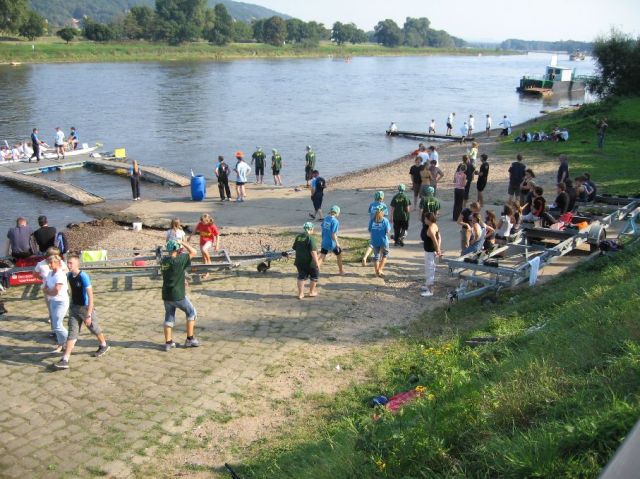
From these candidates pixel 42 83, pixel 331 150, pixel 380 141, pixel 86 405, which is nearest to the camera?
pixel 86 405

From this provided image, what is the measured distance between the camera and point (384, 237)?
11.7 meters

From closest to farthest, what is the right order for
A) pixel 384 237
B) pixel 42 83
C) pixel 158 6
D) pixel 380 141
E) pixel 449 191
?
1. pixel 384 237
2. pixel 449 191
3. pixel 380 141
4. pixel 42 83
5. pixel 158 6

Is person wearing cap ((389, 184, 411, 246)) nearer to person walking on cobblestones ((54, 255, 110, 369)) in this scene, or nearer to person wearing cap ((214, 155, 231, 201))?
person walking on cobblestones ((54, 255, 110, 369))

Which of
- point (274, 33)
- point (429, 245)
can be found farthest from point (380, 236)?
point (274, 33)

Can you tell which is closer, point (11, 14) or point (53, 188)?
point (53, 188)

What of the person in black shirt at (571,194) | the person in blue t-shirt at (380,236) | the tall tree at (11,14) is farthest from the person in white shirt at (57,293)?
the tall tree at (11,14)

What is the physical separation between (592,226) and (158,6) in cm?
15332

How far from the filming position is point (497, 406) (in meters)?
5.11

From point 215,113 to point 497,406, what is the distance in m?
46.2

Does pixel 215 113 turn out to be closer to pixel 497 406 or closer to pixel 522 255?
pixel 522 255

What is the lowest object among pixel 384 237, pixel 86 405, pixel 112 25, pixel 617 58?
pixel 86 405

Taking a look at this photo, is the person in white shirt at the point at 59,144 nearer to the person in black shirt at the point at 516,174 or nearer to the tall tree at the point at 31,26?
the person in black shirt at the point at 516,174

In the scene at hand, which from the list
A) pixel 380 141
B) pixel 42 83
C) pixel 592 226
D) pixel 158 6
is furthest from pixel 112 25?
pixel 592 226

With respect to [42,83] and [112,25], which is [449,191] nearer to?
[42,83]
